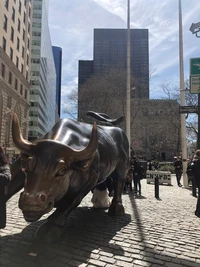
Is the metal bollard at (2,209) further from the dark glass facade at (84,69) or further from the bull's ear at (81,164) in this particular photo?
the dark glass facade at (84,69)

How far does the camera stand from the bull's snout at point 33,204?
3287mm

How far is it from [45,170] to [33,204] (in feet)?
1.64

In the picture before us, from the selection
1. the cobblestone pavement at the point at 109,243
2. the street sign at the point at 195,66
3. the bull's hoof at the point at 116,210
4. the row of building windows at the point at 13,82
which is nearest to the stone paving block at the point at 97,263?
the cobblestone pavement at the point at 109,243

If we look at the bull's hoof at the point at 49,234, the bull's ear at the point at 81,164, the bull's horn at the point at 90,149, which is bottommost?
the bull's hoof at the point at 49,234

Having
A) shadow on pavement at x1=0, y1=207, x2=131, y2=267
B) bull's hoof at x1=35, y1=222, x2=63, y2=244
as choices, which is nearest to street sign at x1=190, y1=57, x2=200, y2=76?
shadow on pavement at x1=0, y1=207, x2=131, y2=267

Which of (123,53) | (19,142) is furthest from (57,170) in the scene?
(123,53)

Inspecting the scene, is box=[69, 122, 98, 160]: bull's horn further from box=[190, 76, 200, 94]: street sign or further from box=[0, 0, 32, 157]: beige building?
box=[0, 0, 32, 157]: beige building

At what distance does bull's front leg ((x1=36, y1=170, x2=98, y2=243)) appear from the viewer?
3996 mm

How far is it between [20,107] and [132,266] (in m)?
38.9

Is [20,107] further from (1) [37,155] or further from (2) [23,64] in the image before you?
(1) [37,155]

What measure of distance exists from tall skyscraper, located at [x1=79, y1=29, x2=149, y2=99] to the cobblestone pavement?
2025 cm

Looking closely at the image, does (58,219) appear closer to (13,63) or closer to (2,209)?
(2,209)

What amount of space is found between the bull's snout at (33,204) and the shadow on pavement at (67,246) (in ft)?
2.22

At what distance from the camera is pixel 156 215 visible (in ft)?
20.9
